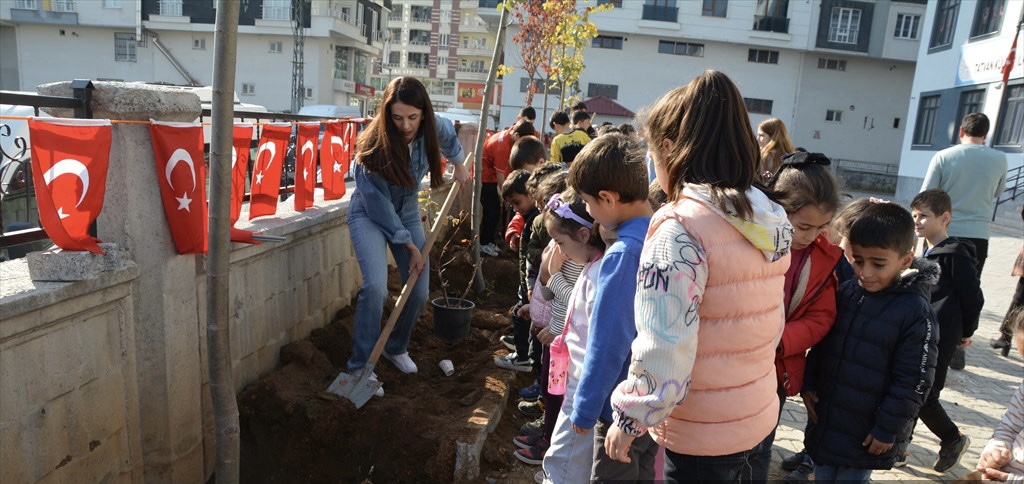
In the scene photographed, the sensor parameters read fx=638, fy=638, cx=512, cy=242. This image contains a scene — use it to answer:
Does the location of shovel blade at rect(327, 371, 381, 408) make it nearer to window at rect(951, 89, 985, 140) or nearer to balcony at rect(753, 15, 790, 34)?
window at rect(951, 89, 985, 140)

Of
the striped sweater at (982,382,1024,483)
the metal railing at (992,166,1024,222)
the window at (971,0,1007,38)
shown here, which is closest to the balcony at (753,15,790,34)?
the window at (971,0,1007,38)

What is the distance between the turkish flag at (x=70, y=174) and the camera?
233cm

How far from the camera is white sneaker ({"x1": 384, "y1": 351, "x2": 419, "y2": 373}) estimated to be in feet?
13.7

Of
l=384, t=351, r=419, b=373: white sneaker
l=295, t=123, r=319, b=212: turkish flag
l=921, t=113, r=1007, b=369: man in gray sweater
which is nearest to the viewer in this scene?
l=384, t=351, r=419, b=373: white sneaker

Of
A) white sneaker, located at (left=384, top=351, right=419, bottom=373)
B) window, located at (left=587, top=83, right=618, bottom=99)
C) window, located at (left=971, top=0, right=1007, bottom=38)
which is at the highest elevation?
window, located at (left=971, top=0, right=1007, bottom=38)

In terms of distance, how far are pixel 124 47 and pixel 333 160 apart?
42.1 meters

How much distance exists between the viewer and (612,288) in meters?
1.92

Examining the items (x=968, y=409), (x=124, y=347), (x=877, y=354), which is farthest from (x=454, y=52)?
(x=877, y=354)

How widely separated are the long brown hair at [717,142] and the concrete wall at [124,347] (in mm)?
2164

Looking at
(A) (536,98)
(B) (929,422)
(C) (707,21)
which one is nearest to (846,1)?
(C) (707,21)

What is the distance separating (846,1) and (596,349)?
40.0 m

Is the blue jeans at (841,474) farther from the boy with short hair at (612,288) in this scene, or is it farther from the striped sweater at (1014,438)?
the boy with short hair at (612,288)

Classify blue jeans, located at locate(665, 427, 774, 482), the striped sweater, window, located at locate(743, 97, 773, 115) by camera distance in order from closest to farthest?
blue jeans, located at locate(665, 427, 774, 482) < the striped sweater < window, located at locate(743, 97, 773, 115)

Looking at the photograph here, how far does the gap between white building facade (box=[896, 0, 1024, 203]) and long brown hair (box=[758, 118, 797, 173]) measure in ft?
45.8
